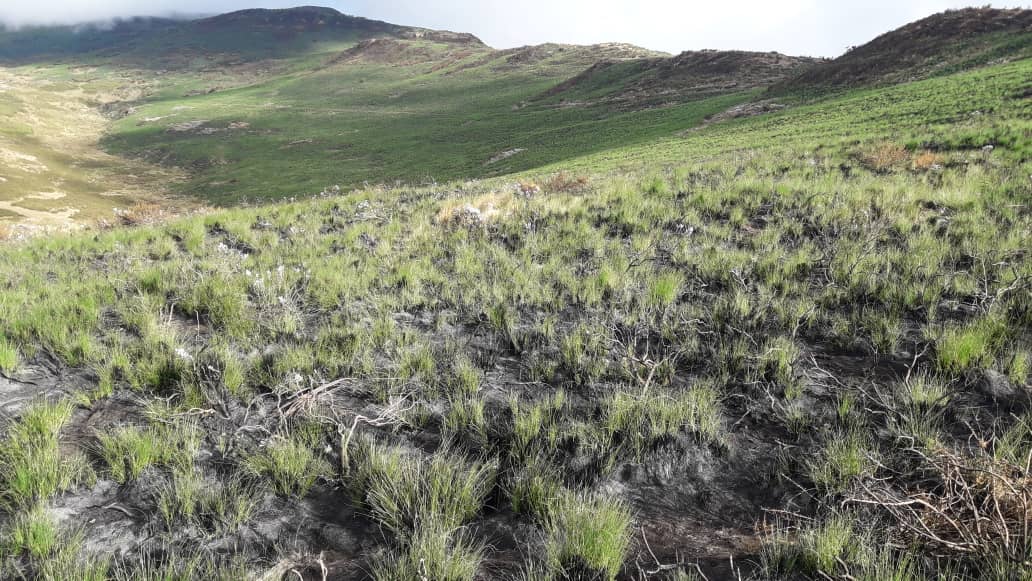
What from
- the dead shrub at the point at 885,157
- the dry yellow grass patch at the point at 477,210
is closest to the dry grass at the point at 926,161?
the dead shrub at the point at 885,157

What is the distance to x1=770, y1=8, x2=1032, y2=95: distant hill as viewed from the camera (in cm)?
3428

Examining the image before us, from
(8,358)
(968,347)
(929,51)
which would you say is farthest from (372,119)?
(968,347)

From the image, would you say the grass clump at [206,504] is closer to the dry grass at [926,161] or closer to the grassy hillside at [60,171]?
the dry grass at [926,161]

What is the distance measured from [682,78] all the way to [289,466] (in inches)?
3341

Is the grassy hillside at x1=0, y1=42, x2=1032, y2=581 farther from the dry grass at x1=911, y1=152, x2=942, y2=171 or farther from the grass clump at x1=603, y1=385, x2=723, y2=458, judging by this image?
the dry grass at x1=911, y1=152, x2=942, y2=171

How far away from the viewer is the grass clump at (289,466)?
2518 millimetres

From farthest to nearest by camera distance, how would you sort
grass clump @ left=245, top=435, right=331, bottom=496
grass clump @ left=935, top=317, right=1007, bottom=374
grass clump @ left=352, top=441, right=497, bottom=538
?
grass clump @ left=935, top=317, right=1007, bottom=374 < grass clump @ left=245, top=435, right=331, bottom=496 < grass clump @ left=352, top=441, right=497, bottom=538

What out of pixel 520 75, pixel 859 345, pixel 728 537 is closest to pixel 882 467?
pixel 728 537

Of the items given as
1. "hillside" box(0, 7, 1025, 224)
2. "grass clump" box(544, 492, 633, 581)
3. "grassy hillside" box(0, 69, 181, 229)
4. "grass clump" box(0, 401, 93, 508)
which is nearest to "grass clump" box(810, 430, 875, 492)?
"grass clump" box(544, 492, 633, 581)

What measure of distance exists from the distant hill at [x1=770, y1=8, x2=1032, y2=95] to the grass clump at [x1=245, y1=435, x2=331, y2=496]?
46.2m

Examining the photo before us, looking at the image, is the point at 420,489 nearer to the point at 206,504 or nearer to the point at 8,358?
the point at 206,504

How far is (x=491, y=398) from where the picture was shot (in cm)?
340

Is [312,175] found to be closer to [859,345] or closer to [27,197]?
[27,197]

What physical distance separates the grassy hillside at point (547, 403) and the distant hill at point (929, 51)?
40.3 meters
